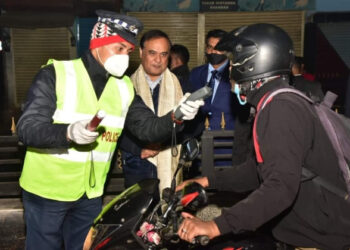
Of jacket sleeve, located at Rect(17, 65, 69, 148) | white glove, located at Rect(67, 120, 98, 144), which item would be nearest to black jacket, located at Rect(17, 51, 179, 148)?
jacket sleeve, located at Rect(17, 65, 69, 148)

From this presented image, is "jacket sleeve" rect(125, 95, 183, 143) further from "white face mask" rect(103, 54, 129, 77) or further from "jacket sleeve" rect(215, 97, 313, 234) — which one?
"jacket sleeve" rect(215, 97, 313, 234)

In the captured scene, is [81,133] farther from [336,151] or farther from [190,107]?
[336,151]

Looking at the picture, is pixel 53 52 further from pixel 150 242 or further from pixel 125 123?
pixel 150 242

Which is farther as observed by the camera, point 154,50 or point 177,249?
point 154,50

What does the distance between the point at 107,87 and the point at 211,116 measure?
7.90 ft

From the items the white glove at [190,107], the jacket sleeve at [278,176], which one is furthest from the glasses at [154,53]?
the jacket sleeve at [278,176]

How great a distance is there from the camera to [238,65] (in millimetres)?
2592

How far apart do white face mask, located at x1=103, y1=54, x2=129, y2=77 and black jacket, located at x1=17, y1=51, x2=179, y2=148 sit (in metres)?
0.06

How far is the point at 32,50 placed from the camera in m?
15.2

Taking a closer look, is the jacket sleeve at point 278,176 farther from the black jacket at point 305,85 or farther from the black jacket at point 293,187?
the black jacket at point 305,85

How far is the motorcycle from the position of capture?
218 cm

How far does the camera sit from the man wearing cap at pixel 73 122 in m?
3.02

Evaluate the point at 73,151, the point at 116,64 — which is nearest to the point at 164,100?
the point at 116,64

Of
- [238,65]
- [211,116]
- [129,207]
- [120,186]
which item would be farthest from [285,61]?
[120,186]
